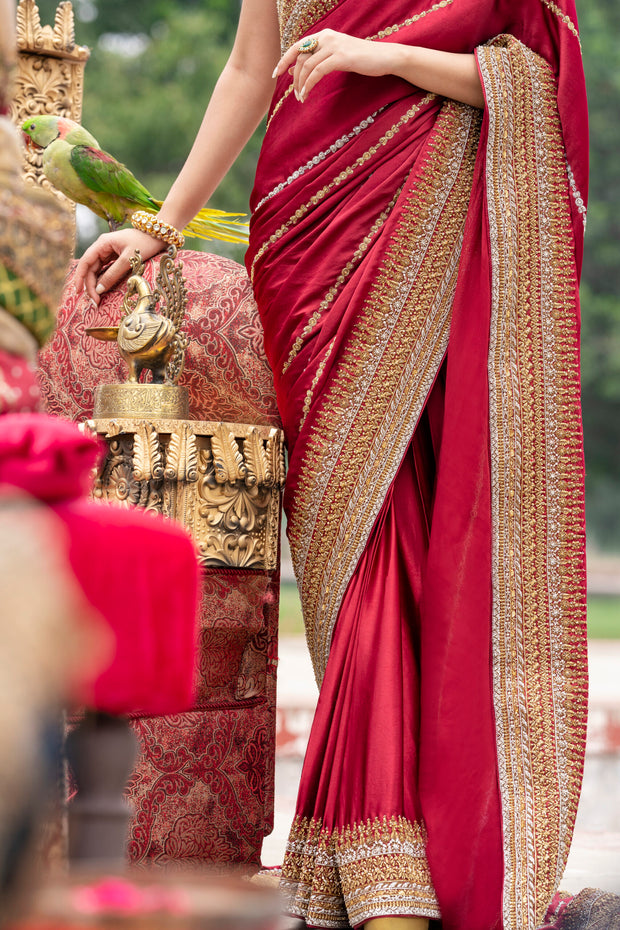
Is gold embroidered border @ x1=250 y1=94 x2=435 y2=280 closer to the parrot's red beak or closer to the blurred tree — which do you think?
the parrot's red beak

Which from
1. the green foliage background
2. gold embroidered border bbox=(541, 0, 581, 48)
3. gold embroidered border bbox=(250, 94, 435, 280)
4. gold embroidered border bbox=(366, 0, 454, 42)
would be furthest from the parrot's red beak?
the green foliage background

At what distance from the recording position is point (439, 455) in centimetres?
151

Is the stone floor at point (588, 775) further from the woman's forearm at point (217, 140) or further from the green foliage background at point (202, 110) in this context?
the green foliage background at point (202, 110)

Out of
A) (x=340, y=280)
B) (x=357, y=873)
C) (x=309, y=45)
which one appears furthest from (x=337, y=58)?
(x=357, y=873)

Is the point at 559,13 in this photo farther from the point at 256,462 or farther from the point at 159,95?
the point at 159,95

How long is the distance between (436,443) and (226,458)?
296 millimetres

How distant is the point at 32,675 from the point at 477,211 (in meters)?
1.14

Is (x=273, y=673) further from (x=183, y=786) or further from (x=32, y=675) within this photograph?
(x=32, y=675)

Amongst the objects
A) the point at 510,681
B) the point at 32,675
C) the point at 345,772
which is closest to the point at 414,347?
the point at 510,681

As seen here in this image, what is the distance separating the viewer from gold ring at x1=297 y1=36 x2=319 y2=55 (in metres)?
1.50

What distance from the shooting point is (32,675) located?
555mm

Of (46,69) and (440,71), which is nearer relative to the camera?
(440,71)

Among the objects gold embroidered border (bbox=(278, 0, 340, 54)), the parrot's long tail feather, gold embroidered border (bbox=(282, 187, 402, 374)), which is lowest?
gold embroidered border (bbox=(282, 187, 402, 374))

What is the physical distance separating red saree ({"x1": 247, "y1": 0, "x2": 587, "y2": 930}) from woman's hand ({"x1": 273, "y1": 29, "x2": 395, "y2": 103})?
7cm
